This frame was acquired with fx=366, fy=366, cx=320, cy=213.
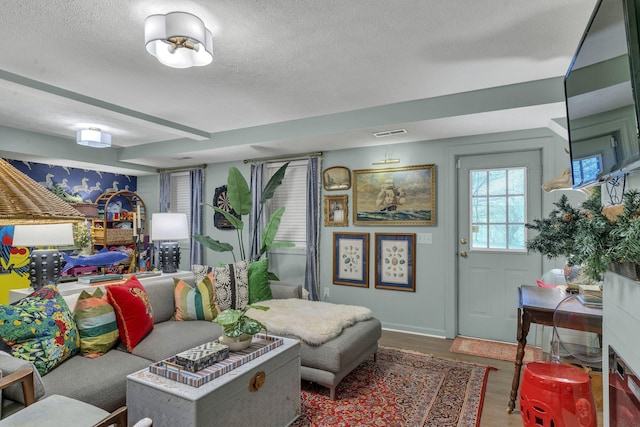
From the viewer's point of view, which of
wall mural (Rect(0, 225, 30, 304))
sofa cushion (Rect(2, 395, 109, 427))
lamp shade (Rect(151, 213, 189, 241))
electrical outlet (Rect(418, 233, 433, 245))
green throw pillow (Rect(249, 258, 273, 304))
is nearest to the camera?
sofa cushion (Rect(2, 395, 109, 427))

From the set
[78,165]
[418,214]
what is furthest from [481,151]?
[78,165]

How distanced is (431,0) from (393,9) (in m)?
0.20

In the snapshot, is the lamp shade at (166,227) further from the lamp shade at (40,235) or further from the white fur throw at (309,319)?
the white fur throw at (309,319)

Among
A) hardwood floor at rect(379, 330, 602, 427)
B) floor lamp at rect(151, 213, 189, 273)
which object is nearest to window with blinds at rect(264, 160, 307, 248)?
floor lamp at rect(151, 213, 189, 273)

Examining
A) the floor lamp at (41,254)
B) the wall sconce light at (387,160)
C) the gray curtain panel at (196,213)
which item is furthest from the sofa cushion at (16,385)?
the gray curtain panel at (196,213)

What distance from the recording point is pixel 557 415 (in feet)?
5.73

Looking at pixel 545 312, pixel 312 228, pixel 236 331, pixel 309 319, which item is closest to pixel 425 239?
pixel 312 228

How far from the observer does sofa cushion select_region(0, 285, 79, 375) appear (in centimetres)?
195

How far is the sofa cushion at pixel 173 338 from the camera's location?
96.1 inches

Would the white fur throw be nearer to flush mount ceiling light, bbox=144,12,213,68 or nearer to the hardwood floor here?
the hardwood floor

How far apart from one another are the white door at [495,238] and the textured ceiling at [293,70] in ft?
1.50

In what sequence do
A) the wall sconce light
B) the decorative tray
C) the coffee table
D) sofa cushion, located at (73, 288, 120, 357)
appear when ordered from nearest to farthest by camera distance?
the coffee table < the decorative tray < sofa cushion, located at (73, 288, 120, 357) < the wall sconce light

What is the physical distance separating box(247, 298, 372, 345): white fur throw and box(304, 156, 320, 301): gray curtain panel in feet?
4.03

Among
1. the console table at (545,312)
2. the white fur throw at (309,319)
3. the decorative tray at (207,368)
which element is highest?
the console table at (545,312)
